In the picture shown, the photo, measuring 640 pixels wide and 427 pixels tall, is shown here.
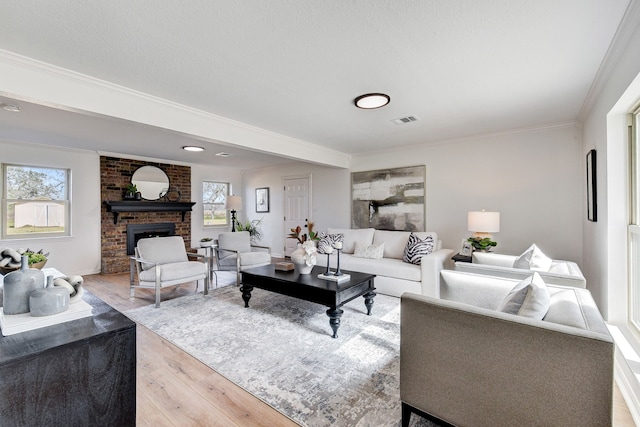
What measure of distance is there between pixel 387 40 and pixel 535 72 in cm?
141

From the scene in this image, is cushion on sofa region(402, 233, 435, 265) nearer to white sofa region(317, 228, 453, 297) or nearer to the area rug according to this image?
white sofa region(317, 228, 453, 297)

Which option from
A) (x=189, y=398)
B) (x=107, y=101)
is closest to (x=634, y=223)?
(x=189, y=398)

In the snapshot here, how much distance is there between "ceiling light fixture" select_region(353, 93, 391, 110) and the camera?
2850mm

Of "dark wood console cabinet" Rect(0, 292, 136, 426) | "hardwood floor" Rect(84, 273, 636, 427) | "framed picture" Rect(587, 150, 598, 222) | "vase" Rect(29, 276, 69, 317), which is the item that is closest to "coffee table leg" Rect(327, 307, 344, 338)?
"hardwood floor" Rect(84, 273, 636, 427)

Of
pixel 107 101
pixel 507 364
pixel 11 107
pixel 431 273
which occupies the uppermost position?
pixel 11 107

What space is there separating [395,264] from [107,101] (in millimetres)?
3704

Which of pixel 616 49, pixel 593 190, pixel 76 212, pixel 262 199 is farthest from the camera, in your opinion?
pixel 262 199

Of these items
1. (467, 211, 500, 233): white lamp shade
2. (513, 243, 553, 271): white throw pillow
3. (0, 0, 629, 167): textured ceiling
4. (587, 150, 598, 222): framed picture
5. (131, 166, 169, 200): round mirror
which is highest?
(0, 0, 629, 167): textured ceiling

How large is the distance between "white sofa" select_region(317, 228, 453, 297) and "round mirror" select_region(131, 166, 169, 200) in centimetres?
394

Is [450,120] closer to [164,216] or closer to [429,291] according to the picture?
[429,291]

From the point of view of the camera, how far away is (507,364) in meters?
1.21

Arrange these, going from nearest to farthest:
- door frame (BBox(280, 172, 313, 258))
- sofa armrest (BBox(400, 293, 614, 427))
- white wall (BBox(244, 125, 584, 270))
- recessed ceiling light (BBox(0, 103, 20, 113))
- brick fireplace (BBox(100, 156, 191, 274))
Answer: sofa armrest (BBox(400, 293, 614, 427)) → recessed ceiling light (BBox(0, 103, 20, 113)) → white wall (BBox(244, 125, 584, 270)) → brick fireplace (BBox(100, 156, 191, 274)) → door frame (BBox(280, 172, 313, 258))

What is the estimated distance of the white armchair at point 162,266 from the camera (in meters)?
3.61

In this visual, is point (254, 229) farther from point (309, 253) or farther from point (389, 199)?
point (309, 253)
